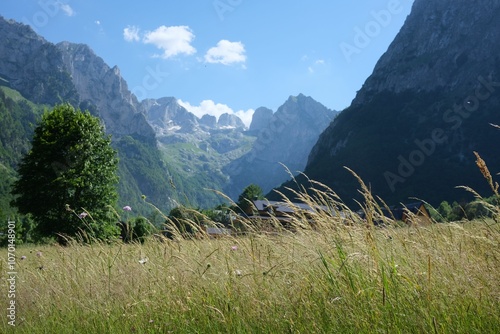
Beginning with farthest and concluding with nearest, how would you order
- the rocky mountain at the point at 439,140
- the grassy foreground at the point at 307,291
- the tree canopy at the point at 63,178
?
the rocky mountain at the point at 439,140 < the tree canopy at the point at 63,178 < the grassy foreground at the point at 307,291

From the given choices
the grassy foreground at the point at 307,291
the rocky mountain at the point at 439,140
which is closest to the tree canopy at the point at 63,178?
the grassy foreground at the point at 307,291

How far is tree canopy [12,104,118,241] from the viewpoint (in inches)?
1061

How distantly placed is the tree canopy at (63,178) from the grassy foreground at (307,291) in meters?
22.9

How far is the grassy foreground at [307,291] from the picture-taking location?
3.01 metres

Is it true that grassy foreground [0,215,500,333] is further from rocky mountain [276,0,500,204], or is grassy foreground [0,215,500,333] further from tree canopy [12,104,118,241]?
rocky mountain [276,0,500,204]

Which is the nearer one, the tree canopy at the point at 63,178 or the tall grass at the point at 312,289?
the tall grass at the point at 312,289

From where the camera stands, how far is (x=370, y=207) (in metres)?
3.90

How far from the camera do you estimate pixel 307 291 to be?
372 centimetres

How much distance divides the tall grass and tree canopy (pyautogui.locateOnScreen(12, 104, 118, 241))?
23.0 metres

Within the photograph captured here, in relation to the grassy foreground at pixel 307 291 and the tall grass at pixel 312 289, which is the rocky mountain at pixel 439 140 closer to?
the tall grass at pixel 312 289

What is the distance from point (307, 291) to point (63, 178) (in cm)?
2652

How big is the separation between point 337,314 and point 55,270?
553 cm

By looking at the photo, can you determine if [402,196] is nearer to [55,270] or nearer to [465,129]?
[465,129]

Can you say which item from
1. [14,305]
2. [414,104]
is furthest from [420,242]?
[414,104]
